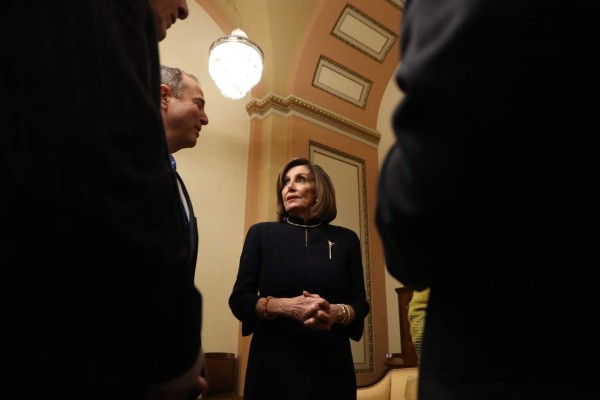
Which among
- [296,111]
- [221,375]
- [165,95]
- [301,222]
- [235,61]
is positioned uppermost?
[296,111]

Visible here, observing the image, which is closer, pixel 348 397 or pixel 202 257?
pixel 348 397

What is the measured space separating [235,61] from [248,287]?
7.05 feet

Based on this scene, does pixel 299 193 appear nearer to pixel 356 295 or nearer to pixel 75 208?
pixel 356 295

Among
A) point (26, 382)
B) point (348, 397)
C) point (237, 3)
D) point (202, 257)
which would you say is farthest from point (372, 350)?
point (26, 382)

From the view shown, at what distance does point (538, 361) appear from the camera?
39cm

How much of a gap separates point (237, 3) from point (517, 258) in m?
4.60

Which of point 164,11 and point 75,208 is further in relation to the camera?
point 164,11

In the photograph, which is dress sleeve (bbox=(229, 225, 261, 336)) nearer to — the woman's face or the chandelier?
the woman's face

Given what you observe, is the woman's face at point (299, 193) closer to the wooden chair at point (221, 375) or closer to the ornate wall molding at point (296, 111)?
the wooden chair at point (221, 375)

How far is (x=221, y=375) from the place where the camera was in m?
3.48

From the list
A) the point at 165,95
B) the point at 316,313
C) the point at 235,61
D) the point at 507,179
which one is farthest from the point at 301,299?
the point at 235,61

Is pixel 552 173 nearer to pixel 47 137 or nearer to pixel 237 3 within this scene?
pixel 47 137

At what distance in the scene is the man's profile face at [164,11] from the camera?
2.80 ft

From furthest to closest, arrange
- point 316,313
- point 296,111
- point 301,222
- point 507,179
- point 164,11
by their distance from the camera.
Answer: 1. point 296,111
2. point 301,222
3. point 316,313
4. point 164,11
5. point 507,179
